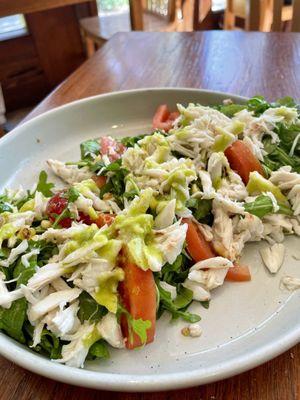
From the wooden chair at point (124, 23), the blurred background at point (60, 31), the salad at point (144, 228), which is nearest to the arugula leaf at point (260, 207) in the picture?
the salad at point (144, 228)

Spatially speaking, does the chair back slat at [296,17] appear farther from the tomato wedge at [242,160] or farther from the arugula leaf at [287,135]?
the tomato wedge at [242,160]

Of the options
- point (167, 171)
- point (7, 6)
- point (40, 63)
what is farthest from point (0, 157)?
point (40, 63)

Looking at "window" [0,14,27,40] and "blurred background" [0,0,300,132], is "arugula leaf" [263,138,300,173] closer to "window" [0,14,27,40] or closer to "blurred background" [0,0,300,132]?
"blurred background" [0,0,300,132]

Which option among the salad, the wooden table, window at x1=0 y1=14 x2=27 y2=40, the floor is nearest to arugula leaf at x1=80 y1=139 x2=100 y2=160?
the salad

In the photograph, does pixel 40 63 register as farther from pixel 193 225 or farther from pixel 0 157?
pixel 193 225

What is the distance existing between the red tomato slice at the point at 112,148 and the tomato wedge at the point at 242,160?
1.03 feet

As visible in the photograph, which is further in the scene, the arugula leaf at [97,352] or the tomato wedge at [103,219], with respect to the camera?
the tomato wedge at [103,219]

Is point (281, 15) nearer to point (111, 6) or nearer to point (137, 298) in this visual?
point (111, 6)

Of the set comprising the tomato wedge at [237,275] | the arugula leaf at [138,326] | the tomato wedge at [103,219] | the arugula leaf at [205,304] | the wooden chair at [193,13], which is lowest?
the wooden chair at [193,13]

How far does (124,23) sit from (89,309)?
265 centimetres

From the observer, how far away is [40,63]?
3.46m

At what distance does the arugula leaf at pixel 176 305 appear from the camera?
2.71 ft

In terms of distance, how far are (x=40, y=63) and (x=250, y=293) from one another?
3.11 meters

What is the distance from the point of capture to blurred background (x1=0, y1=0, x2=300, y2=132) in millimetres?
3115
